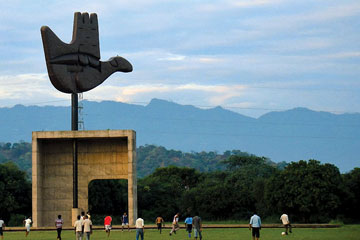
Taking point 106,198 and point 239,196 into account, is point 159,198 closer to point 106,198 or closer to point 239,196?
point 106,198

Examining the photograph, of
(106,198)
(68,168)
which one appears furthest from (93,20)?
(106,198)

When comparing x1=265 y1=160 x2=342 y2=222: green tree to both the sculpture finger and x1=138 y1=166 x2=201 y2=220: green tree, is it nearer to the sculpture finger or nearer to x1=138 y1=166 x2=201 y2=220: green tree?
x1=138 y1=166 x2=201 y2=220: green tree

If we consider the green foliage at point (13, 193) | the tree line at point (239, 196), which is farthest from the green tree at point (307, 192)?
the green foliage at point (13, 193)

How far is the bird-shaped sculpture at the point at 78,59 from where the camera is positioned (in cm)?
3956

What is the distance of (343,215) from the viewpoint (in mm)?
55594

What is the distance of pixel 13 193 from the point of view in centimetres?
5578

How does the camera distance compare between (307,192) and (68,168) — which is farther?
(307,192)

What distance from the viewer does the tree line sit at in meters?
52.5

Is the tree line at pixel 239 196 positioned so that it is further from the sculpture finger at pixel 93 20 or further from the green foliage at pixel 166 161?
the green foliage at pixel 166 161

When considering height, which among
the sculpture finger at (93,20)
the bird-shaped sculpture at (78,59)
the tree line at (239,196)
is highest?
the sculpture finger at (93,20)

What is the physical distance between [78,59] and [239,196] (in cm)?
2604

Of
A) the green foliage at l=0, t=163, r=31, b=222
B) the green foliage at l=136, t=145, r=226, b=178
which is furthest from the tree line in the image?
the green foliage at l=136, t=145, r=226, b=178

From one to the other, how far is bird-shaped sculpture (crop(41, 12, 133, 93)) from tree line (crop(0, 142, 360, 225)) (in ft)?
40.2

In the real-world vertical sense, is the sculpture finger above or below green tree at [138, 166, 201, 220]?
above
